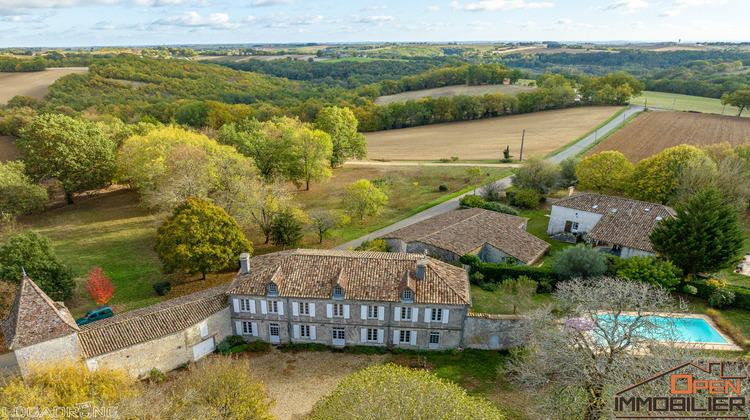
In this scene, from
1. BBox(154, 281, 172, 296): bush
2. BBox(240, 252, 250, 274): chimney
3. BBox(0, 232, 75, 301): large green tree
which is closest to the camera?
BBox(240, 252, 250, 274): chimney

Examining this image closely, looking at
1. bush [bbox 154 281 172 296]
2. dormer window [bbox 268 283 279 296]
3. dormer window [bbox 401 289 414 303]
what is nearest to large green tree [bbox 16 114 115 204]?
bush [bbox 154 281 172 296]

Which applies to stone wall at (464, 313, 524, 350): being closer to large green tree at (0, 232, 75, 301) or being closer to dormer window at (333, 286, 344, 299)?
dormer window at (333, 286, 344, 299)

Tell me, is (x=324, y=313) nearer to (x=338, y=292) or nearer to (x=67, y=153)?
(x=338, y=292)

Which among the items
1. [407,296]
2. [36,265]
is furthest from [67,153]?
[407,296]

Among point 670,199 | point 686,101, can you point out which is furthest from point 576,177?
point 686,101

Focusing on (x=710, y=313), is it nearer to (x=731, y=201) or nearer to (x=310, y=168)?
(x=731, y=201)

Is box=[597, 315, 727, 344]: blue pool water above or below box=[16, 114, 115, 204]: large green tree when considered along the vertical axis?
below

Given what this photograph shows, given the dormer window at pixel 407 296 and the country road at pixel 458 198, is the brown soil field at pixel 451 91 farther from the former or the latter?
the dormer window at pixel 407 296
